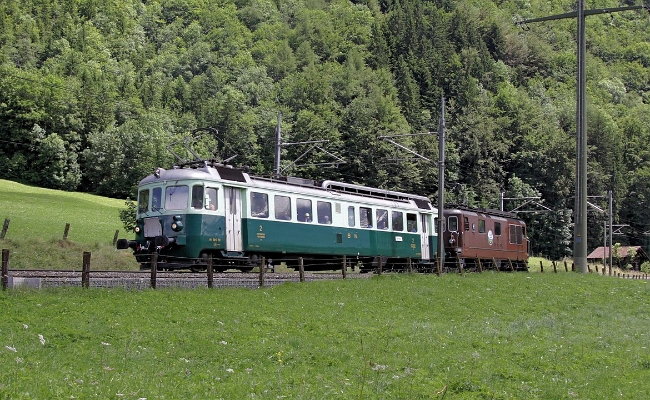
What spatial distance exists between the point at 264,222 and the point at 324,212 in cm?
405

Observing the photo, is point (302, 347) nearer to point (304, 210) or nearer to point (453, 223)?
point (304, 210)

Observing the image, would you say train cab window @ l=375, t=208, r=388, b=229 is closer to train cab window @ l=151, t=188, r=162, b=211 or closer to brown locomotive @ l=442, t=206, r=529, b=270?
brown locomotive @ l=442, t=206, r=529, b=270

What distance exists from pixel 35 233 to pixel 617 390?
129ft

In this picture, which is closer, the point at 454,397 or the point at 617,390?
the point at 454,397

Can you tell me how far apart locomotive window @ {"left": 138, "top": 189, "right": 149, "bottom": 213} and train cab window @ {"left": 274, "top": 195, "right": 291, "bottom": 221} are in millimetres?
4801

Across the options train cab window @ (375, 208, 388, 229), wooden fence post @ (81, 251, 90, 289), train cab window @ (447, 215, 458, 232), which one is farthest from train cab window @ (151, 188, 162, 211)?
train cab window @ (447, 215, 458, 232)

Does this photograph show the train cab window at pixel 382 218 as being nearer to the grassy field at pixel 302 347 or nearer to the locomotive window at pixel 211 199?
the grassy field at pixel 302 347

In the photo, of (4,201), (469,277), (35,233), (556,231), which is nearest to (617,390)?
(469,277)

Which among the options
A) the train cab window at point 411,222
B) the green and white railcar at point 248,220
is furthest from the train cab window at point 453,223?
the green and white railcar at point 248,220

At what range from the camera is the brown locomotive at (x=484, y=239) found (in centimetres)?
4472

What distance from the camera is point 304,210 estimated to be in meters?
33.0

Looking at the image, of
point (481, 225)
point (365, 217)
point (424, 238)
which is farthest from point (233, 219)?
point (481, 225)

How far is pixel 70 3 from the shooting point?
174 m

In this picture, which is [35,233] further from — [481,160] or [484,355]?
[481,160]
